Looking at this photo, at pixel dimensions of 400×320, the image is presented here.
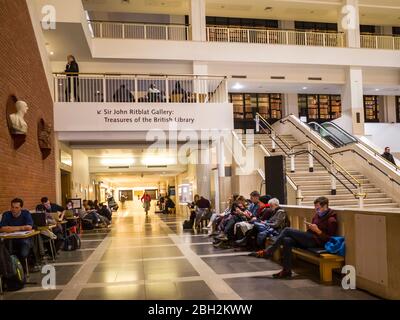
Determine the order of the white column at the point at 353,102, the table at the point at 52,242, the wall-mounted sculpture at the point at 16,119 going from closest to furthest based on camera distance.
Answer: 1. the table at the point at 52,242
2. the wall-mounted sculpture at the point at 16,119
3. the white column at the point at 353,102

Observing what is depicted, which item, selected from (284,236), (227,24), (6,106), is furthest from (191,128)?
(227,24)

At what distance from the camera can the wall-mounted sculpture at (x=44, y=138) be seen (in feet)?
36.3

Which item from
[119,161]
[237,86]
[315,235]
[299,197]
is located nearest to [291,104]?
[237,86]

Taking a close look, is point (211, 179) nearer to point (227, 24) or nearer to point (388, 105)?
point (227, 24)

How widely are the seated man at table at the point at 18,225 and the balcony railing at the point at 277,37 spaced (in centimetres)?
1505

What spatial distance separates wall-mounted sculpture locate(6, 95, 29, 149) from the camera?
27.9ft

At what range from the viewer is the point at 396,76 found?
21.3 metres

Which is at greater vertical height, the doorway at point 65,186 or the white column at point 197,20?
the white column at point 197,20

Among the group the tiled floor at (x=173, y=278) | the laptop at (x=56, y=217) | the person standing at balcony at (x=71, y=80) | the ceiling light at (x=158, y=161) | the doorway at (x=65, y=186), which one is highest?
the person standing at balcony at (x=71, y=80)

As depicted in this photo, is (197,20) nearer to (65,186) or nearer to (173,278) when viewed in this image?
(65,186)

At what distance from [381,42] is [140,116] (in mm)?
15644

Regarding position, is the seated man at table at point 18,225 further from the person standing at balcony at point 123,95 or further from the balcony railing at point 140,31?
the balcony railing at point 140,31

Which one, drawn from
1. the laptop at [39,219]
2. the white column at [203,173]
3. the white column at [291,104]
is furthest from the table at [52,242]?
the white column at [291,104]

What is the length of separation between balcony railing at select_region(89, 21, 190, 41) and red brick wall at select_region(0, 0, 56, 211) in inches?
306
